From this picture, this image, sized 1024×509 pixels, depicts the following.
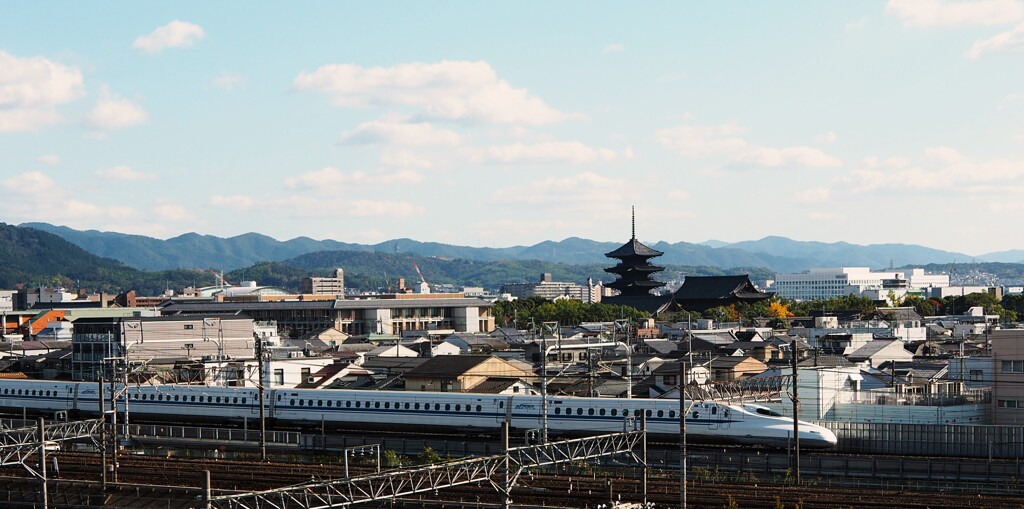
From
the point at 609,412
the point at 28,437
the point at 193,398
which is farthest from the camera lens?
the point at 193,398

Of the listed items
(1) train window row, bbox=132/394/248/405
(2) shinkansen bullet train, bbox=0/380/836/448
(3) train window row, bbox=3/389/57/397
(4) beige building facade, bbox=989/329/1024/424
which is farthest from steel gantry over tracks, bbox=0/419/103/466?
(4) beige building facade, bbox=989/329/1024/424

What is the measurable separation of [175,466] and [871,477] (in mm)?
25113

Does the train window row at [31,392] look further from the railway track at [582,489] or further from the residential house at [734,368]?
the residential house at [734,368]

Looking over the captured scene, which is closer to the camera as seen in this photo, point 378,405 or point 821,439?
point 821,439

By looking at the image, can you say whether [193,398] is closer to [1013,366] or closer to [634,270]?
[1013,366]

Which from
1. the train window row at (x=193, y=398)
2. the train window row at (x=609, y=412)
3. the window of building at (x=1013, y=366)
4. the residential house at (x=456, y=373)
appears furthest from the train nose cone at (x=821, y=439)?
the train window row at (x=193, y=398)

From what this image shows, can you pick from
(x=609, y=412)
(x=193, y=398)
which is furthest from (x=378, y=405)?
(x=609, y=412)

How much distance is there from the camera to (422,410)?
5556cm

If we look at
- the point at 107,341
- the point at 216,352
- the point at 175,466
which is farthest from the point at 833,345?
the point at 175,466

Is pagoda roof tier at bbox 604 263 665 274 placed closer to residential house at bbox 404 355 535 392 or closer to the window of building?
residential house at bbox 404 355 535 392

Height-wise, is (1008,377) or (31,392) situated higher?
(1008,377)

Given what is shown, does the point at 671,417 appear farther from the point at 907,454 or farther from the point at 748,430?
the point at 907,454

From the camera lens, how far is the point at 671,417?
48625 millimetres

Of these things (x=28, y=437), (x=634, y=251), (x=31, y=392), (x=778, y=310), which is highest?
(x=634, y=251)
